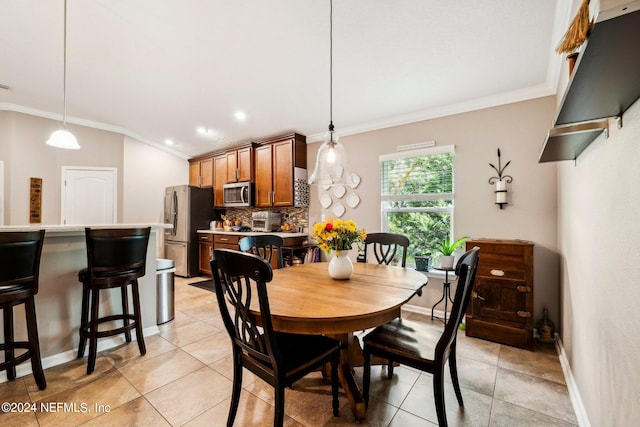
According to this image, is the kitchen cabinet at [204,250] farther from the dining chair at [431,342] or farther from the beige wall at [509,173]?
the dining chair at [431,342]

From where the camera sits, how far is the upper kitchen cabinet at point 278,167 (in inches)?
172

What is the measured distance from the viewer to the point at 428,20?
1979mm

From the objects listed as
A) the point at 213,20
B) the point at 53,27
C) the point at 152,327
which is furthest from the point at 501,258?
the point at 53,27

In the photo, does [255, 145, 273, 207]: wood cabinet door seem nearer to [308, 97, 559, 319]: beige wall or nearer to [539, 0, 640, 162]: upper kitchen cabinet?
[308, 97, 559, 319]: beige wall

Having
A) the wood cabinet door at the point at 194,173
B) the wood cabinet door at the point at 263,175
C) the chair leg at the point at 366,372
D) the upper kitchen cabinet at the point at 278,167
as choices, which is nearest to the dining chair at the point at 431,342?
the chair leg at the point at 366,372

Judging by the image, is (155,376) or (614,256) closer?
(614,256)

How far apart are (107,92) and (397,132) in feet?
12.9

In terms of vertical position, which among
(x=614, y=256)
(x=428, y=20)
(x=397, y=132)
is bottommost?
(x=614, y=256)

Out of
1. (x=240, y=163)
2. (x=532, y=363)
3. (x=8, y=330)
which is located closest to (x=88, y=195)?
(x=240, y=163)

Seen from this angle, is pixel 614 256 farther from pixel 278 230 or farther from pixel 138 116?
pixel 138 116

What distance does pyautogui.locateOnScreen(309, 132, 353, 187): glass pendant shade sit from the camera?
2.11 metres

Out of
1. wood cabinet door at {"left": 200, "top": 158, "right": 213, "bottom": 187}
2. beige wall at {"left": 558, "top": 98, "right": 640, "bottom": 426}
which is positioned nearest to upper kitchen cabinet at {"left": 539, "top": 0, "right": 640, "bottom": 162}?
beige wall at {"left": 558, "top": 98, "right": 640, "bottom": 426}

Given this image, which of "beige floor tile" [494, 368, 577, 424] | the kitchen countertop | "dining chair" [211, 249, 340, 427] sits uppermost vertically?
the kitchen countertop

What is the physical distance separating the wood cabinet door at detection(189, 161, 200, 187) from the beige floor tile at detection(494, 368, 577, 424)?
5.98 metres
